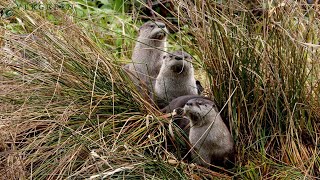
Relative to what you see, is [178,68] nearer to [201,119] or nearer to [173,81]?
[173,81]

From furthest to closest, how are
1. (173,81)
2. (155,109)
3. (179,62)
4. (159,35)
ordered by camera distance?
(159,35) < (173,81) < (179,62) < (155,109)

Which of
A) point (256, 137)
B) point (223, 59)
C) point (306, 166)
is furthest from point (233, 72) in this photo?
point (306, 166)

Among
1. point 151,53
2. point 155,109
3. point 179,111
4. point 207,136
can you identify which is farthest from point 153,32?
point 207,136

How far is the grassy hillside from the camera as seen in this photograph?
3986 millimetres

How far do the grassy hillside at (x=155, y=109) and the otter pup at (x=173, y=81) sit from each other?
209 millimetres

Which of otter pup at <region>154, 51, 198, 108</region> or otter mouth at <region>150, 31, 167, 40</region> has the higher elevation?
otter mouth at <region>150, 31, 167, 40</region>

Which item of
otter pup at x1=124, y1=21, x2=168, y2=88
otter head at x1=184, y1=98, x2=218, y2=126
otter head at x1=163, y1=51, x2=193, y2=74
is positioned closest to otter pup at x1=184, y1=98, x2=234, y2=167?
otter head at x1=184, y1=98, x2=218, y2=126

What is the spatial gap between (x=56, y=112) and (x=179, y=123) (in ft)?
2.43

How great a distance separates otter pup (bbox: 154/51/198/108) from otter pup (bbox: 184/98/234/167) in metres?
0.67

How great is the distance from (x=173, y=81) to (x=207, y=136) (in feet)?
2.71

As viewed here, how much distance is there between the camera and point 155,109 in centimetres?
442

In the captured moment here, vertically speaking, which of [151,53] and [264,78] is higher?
[264,78]

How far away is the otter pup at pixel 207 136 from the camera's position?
4.08 metres

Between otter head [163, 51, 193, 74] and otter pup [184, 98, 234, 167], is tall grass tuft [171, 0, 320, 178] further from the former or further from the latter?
otter head [163, 51, 193, 74]
